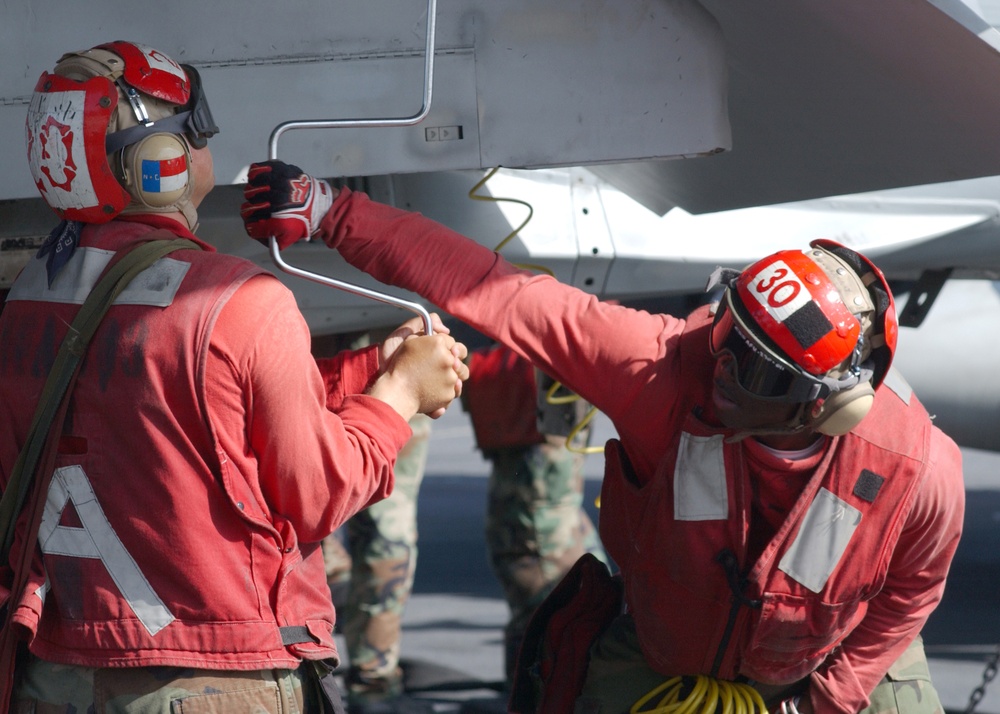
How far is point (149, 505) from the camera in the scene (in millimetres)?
1786

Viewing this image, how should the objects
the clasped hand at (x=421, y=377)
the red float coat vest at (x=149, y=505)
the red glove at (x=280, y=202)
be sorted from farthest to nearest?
1. the red glove at (x=280, y=202)
2. the clasped hand at (x=421, y=377)
3. the red float coat vest at (x=149, y=505)

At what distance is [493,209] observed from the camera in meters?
3.76

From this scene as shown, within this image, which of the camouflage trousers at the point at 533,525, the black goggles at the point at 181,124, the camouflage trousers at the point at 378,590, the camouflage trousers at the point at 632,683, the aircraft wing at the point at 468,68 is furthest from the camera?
the camouflage trousers at the point at 378,590

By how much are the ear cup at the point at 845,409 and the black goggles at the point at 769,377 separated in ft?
0.08

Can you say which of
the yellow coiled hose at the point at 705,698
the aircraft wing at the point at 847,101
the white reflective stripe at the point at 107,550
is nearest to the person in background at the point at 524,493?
the aircraft wing at the point at 847,101

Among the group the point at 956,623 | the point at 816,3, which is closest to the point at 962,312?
the point at 956,623

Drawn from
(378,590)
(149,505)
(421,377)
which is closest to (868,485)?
(421,377)

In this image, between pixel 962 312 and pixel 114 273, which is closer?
pixel 114 273

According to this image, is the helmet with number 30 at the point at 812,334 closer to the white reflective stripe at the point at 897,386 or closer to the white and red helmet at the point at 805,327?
the white and red helmet at the point at 805,327

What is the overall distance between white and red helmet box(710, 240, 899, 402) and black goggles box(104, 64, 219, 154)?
1032 mm

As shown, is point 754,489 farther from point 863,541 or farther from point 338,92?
point 338,92

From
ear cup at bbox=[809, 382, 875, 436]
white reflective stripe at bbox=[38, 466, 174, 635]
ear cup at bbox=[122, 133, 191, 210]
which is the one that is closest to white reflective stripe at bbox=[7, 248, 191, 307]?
ear cup at bbox=[122, 133, 191, 210]

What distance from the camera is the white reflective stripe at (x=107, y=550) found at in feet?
5.90

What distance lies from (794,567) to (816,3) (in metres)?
1.20
